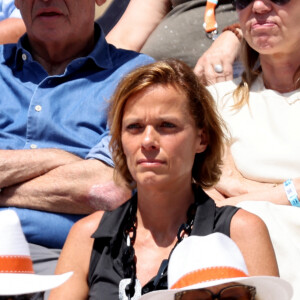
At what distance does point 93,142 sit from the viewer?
12.0 feet

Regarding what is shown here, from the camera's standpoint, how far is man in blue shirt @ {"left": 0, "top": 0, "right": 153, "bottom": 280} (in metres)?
3.42

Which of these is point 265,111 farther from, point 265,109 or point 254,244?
point 254,244

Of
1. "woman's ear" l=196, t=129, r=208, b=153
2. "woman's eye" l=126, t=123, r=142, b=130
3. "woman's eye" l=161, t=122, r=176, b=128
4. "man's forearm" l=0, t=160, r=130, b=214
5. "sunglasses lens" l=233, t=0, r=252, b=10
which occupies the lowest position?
"man's forearm" l=0, t=160, r=130, b=214

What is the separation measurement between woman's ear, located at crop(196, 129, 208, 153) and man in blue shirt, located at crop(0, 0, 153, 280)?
1.77ft

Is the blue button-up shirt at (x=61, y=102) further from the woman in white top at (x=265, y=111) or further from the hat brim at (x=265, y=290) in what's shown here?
the hat brim at (x=265, y=290)

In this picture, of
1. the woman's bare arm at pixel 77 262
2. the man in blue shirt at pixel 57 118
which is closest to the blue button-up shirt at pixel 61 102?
the man in blue shirt at pixel 57 118

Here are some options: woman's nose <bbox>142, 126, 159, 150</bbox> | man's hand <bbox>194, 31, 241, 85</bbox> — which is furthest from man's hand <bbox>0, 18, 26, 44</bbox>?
woman's nose <bbox>142, 126, 159, 150</bbox>

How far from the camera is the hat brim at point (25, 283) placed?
217cm

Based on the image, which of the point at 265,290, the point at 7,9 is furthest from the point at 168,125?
the point at 7,9

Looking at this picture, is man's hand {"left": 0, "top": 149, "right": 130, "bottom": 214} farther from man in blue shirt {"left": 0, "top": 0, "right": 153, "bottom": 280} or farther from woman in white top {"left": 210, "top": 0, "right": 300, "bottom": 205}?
woman in white top {"left": 210, "top": 0, "right": 300, "bottom": 205}

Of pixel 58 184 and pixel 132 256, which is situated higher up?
pixel 132 256

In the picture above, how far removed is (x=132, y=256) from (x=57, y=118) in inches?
45.4

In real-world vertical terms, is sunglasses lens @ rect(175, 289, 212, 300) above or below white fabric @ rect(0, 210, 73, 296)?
below

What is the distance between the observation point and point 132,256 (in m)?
2.79
